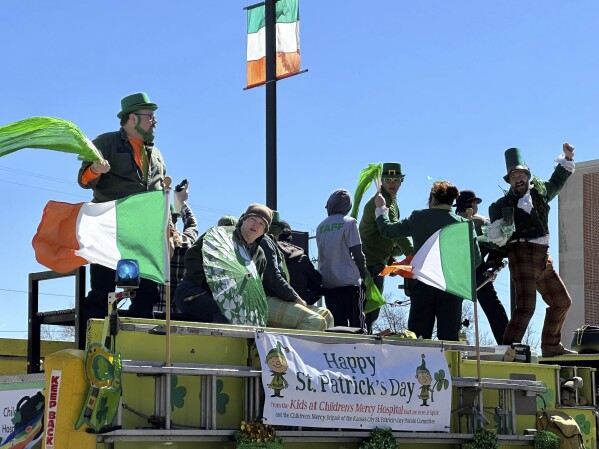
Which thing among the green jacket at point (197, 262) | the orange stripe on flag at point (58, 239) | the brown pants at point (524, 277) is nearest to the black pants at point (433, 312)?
the brown pants at point (524, 277)

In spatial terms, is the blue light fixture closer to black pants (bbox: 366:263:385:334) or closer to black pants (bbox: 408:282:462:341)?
black pants (bbox: 408:282:462:341)

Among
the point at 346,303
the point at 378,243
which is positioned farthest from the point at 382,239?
the point at 346,303

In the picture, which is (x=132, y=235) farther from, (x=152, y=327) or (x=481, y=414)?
(x=481, y=414)

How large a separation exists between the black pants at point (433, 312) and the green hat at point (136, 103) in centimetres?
264

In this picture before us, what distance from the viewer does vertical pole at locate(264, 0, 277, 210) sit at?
35.1 ft

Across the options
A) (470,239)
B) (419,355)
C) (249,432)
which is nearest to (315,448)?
(249,432)

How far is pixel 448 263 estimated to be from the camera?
8.38 metres

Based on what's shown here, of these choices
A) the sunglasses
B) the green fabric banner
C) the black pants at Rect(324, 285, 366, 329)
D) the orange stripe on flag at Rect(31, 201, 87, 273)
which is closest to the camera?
the green fabric banner

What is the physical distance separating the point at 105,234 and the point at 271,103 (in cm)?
467

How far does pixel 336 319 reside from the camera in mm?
9828

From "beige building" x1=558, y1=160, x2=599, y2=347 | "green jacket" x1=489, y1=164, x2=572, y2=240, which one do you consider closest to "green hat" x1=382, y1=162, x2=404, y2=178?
"green jacket" x1=489, y1=164, x2=572, y2=240

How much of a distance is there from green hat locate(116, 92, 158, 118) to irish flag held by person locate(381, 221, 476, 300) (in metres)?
2.23

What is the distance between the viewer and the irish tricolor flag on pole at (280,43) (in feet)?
37.4

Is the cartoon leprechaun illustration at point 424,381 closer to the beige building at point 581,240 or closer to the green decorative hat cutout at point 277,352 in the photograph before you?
the green decorative hat cutout at point 277,352
